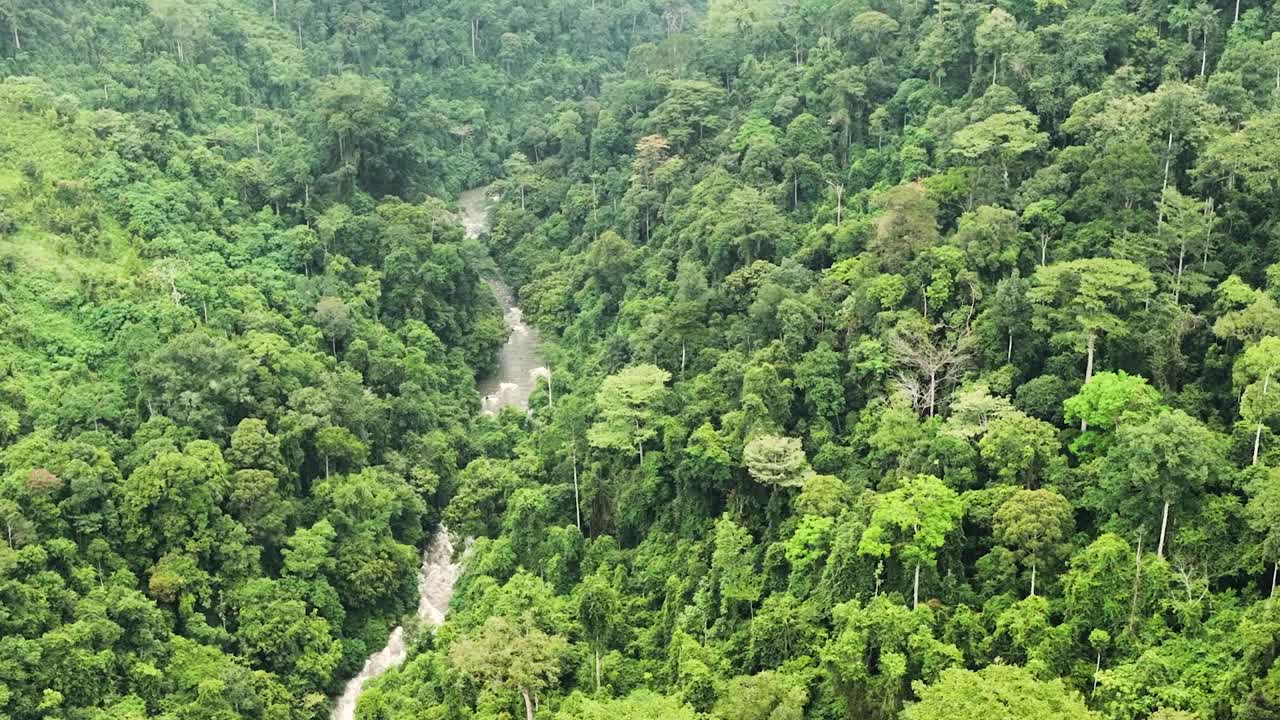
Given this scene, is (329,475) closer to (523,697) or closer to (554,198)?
(523,697)

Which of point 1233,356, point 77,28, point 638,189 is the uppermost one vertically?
point 77,28

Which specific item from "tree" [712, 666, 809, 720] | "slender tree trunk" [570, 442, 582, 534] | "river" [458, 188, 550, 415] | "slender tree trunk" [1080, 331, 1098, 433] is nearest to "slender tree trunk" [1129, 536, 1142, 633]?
"slender tree trunk" [1080, 331, 1098, 433]

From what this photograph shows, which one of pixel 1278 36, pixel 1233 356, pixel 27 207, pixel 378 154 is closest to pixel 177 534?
pixel 27 207

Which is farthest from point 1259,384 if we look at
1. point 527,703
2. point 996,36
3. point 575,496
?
point 996,36

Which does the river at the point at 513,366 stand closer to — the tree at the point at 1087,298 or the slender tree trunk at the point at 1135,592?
the tree at the point at 1087,298

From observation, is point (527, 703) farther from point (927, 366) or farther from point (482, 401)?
point (482, 401)
